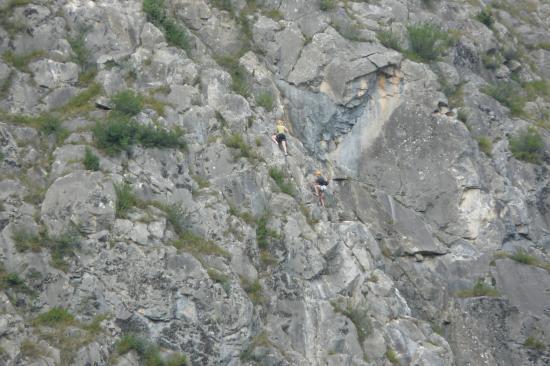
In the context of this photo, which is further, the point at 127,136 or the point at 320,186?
the point at 320,186

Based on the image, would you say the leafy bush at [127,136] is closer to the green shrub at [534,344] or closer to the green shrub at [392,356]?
the green shrub at [392,356]

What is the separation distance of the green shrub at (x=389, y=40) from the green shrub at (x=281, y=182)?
796 cm

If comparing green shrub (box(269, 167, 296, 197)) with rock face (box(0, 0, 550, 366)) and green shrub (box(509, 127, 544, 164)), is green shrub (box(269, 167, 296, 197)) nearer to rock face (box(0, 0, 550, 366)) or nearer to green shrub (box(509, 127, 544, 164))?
rock face (box(0, 0, 550, 366))

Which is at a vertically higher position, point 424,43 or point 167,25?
point 167,25

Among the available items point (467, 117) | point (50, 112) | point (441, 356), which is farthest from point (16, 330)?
point (467, 117)

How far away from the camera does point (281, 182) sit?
26500 mm

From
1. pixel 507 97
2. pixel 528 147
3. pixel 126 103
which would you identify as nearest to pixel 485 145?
pixel 528 147

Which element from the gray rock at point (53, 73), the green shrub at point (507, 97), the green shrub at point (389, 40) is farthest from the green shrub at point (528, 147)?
the gray rock at point (53, 73)

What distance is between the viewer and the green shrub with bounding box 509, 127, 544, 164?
30.9 metres

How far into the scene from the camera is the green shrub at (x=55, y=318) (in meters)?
21.8

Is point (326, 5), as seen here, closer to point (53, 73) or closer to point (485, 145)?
point (485, 145)

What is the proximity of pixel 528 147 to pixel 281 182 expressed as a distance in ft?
32.4

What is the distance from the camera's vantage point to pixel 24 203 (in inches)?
921

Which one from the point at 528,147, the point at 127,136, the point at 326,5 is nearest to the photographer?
the point at 127,136
